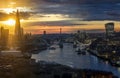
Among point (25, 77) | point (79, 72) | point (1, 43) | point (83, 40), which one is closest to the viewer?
point (25, 77)

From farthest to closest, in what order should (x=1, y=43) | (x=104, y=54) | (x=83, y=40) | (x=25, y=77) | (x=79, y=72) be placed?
(x=83, y=40) < (x=1, y=43) < (x=104, y=54) < (x=79, y=72) < (x=25, y=77)

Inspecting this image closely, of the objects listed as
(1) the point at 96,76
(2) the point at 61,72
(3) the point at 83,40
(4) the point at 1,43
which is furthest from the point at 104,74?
(3) the point at 83,40

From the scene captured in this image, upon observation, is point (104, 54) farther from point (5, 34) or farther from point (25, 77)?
point (25, 77)

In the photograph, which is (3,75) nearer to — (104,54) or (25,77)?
(25,77)

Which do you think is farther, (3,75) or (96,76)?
(96,76)

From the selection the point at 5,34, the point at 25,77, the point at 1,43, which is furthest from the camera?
the point at 5,34

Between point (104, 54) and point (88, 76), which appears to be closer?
point (88, 76)

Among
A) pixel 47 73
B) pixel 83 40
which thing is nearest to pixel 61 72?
pixel 47 73

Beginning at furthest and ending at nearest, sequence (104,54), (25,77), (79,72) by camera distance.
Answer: (104,54), (79,72), (25,77)
